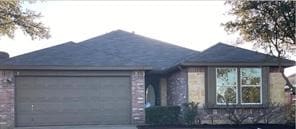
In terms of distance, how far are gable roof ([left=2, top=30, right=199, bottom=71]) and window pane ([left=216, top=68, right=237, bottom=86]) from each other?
6.86 ft

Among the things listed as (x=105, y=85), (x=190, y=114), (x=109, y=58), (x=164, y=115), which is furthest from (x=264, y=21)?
(x=105, y=85)

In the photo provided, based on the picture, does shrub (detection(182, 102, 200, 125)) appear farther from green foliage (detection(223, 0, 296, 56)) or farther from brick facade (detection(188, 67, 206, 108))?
green foliage (detection(223, 0, 296, 56))

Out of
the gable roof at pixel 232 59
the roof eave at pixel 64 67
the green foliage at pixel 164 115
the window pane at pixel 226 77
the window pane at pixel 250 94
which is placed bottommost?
the green foliage at pixel 164 115

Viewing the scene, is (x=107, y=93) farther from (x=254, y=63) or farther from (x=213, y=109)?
(x=254, y=63)

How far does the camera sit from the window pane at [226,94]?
20250mm

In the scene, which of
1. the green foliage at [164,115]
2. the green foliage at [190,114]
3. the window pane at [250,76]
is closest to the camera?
the green foliage at [190,114]

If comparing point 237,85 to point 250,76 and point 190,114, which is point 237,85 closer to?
point 250,76

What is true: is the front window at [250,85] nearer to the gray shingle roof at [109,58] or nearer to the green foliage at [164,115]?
the gray shingle roof at [109,58]

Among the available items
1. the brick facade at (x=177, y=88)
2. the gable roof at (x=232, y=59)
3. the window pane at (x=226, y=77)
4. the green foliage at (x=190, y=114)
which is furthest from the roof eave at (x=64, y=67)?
the window pane at (x=226, y=77)

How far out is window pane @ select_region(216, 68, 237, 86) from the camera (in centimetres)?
2021

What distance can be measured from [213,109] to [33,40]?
7.73m

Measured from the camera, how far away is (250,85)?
66.9 ft

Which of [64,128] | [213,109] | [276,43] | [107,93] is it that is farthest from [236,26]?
[64,128]

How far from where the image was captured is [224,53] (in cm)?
2086
